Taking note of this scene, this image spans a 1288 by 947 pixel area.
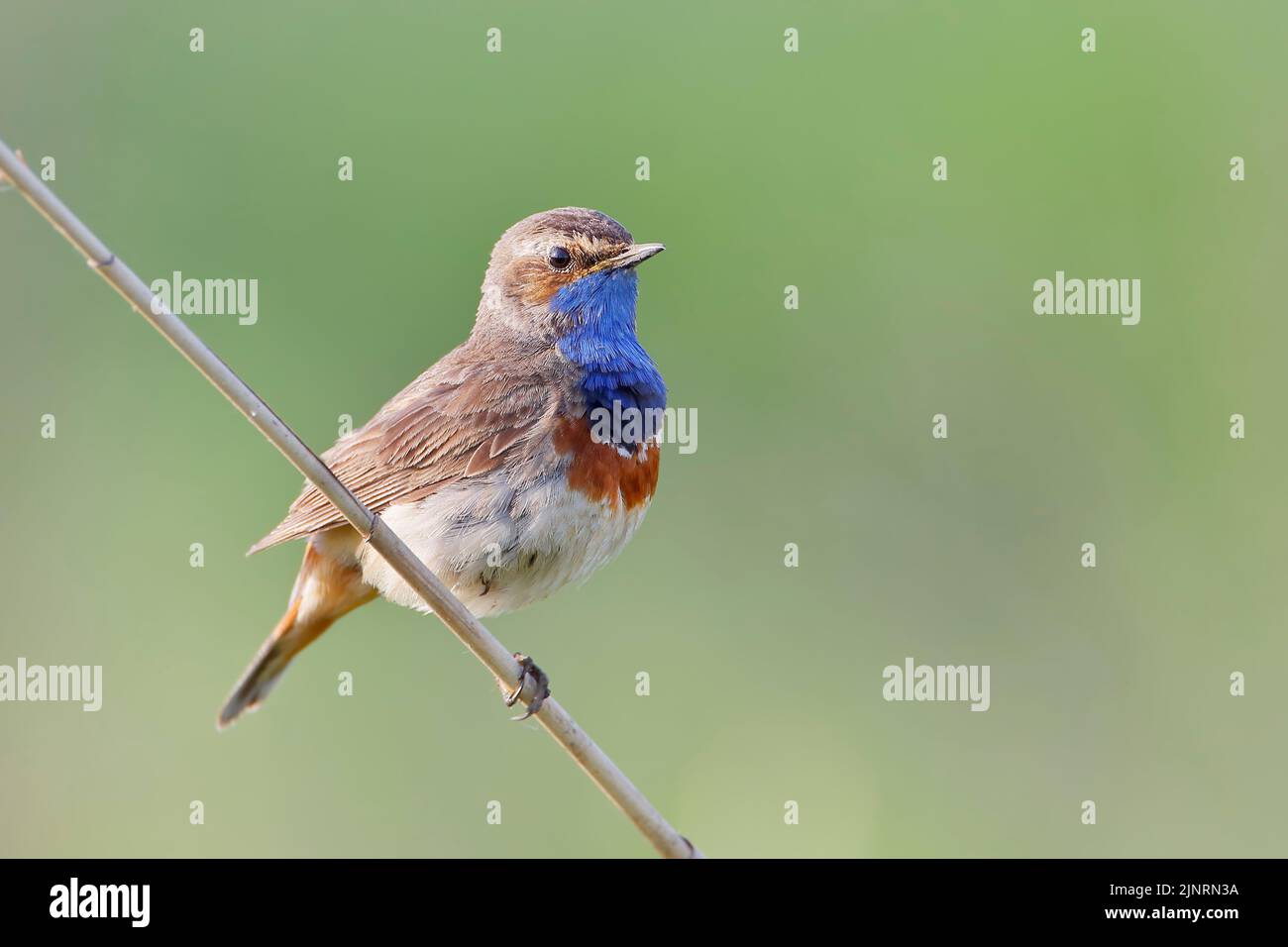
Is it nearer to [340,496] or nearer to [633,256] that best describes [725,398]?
[633,256]

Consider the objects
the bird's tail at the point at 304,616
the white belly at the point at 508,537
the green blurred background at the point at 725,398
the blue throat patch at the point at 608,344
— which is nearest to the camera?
the white belly at the point at 508,537

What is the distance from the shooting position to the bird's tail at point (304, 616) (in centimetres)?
629

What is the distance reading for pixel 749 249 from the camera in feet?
29.5

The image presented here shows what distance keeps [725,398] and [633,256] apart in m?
2.94

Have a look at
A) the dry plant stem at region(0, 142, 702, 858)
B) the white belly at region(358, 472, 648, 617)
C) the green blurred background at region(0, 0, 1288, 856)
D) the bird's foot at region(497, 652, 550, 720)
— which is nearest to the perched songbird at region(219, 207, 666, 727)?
the white belly at region(358, 472, 648, 617)

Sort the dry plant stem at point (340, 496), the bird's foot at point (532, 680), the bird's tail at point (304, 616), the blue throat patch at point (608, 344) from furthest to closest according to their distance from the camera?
the bird's tail at point (304, 616)
the blue throat patch at point (608, 344)
the bird's foot at point (532, 680)
the dry plant stem at point (340, 496)

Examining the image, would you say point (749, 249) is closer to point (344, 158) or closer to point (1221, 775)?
point (344, 158)

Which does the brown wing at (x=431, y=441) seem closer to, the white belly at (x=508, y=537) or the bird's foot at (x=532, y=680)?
the white belly at (x=508, y=537)

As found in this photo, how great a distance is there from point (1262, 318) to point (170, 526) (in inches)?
264

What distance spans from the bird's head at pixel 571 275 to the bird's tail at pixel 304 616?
49.6 inches

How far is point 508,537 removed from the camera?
18.9 ft

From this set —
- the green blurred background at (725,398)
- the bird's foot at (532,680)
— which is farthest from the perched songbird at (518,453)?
the green blurred background at (725,398)

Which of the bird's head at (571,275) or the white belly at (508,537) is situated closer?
the white belly at (508,537)

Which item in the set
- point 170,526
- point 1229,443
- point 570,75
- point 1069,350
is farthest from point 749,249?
point 170,526
